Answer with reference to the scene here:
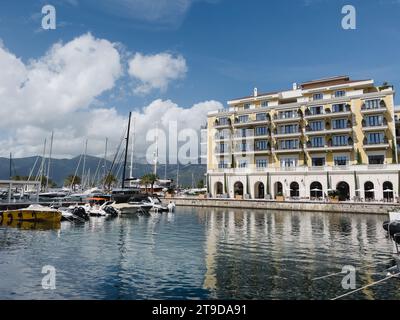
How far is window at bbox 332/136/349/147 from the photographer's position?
68625 millimetres

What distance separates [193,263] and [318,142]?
59.1 metres

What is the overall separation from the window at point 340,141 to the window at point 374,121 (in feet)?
16.6

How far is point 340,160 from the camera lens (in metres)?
69.1

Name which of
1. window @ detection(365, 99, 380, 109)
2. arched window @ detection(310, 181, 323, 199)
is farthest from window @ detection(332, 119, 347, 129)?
arched window @ detection(310, 181, 323, 199)

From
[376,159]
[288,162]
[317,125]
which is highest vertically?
[317,125]

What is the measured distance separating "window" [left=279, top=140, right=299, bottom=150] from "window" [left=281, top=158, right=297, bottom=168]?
2.58 meters

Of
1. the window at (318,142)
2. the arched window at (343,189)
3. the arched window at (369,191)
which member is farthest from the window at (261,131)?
the arched window at (369,191)

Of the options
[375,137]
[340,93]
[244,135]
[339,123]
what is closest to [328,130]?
[339,123]

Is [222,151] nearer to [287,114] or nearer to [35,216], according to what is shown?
[287,114]

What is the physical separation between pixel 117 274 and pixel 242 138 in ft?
218

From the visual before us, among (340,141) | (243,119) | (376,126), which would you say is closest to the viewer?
(376,126)

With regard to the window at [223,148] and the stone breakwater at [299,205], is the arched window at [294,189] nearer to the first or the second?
the stone breakwater at [299,205]
